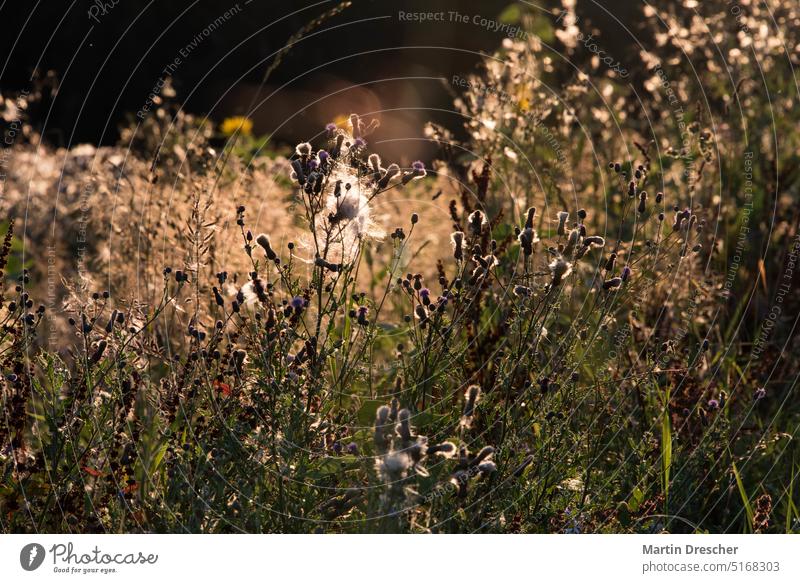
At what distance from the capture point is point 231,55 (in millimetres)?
9664

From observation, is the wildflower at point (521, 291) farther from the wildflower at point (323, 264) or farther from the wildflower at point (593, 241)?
the wildflower at point (323, 264)

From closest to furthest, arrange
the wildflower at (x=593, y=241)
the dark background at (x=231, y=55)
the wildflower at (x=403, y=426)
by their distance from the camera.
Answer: the wildflower at (x=403, y=426) < the wildflower at (x=593, y=241) < the dark background at (x=231, y=55)

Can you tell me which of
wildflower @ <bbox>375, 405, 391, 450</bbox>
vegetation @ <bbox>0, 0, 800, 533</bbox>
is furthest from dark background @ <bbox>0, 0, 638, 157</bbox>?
wildflower @ <bbox>375, 405, 391, 450</bbox>

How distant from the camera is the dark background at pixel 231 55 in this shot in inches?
344

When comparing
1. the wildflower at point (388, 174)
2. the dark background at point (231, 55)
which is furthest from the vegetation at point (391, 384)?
the dark background at point (231, 55)

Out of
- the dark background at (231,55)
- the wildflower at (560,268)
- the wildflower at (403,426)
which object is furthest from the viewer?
the dark background at (231,55)

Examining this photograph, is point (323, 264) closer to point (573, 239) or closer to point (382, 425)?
point (382, 425)

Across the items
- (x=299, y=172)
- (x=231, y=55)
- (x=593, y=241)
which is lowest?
(x=593, y=241)

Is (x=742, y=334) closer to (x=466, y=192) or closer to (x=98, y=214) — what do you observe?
(x=466, y=192)

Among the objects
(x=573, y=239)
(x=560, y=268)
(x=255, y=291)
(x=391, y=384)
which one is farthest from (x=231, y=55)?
(x=560, y=268)

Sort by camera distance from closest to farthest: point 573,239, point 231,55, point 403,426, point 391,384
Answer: point 403,426
point 573,239
point 391,384
point 231,55

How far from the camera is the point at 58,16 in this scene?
8695mm
